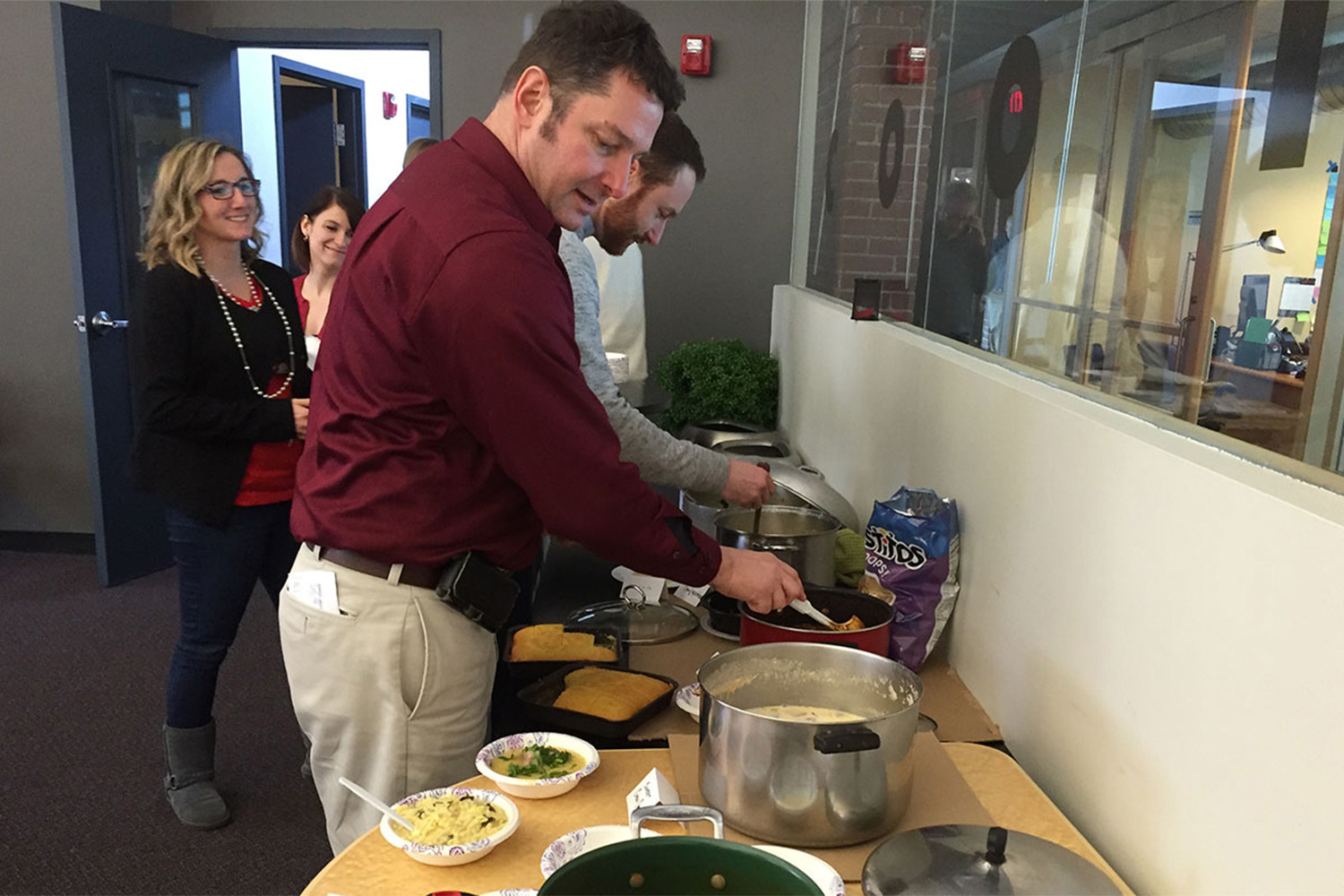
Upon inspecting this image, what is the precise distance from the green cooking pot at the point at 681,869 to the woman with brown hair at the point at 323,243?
2299mm

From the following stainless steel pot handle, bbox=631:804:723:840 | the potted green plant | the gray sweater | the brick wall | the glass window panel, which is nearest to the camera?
stainless steel pot handle, bbox=631:804:723:840

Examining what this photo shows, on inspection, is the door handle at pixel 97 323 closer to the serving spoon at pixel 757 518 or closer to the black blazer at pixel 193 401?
the black blazer at pixel 193 401

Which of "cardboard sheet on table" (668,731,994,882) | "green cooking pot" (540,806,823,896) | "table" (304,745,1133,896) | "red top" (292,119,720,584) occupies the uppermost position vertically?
"red top" (292,119,720,584)

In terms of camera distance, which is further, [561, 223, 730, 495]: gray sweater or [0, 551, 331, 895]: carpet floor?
[0, 551, 331, 895]: carpet floor

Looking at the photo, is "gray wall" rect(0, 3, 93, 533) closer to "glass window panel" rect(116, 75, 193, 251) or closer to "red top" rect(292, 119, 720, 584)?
"glass window panel" rect(116, 75, 193, 251)

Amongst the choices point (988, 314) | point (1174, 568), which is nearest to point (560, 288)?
point (1174, 568)

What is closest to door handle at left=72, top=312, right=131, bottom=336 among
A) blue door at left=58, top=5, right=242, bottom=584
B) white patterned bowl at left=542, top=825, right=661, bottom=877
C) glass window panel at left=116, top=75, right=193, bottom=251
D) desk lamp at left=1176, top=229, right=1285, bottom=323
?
blue door at left=58, top=5, right=242, bottom=584

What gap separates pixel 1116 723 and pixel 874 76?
2382 millimetres

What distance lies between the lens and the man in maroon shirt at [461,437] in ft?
3.96

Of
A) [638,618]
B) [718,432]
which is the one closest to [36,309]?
[718,432]

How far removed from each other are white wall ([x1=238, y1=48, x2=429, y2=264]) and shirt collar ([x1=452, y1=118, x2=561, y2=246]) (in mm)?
Result: 2560

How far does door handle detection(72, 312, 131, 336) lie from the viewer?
3.59 meters

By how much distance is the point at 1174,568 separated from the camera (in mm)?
1049

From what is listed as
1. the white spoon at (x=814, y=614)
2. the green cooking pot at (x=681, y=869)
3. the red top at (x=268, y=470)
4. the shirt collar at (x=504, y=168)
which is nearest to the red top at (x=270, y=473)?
the red top at (x=268, y=470)
